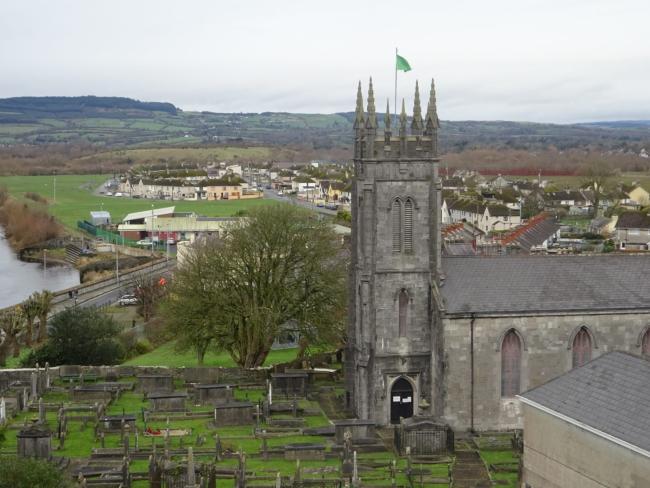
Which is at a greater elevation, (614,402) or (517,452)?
(614,402)

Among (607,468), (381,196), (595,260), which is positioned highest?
(381,196)

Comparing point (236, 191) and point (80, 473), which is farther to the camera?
point (236, 191)

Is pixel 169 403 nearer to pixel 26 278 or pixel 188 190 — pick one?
pixel 26 278

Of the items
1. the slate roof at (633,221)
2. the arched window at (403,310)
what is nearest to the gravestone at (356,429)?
the arched window at (403,310)

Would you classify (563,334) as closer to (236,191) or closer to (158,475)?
(158,475)

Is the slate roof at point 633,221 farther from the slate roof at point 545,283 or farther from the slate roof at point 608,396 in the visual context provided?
the slate roof at point 608,396

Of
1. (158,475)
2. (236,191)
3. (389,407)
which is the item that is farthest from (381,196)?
(236,191)

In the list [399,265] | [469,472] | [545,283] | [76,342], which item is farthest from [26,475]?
[76,342]
